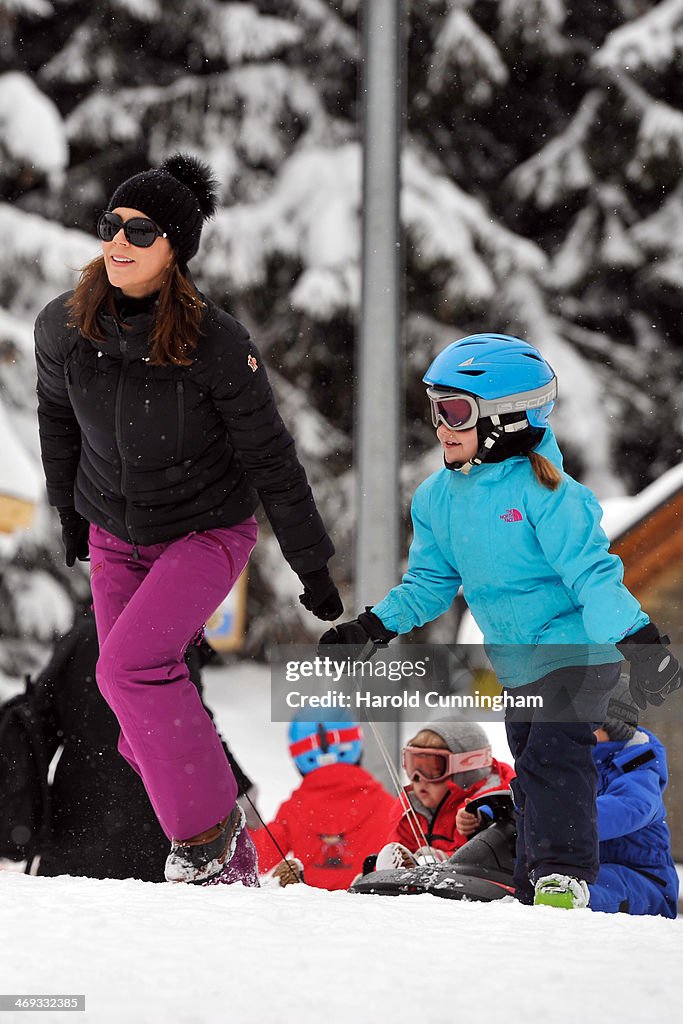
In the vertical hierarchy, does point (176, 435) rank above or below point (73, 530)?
above

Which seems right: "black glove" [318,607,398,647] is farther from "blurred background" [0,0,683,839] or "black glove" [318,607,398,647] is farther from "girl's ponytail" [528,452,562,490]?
"blurred background" [0,0,683,839]

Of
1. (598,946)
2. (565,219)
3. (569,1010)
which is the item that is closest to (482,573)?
(598,946)

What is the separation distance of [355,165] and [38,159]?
309 centimetres

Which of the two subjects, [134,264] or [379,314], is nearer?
[134,264]

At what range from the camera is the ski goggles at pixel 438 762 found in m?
3.89

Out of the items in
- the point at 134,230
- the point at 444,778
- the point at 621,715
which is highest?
the point at 134,230

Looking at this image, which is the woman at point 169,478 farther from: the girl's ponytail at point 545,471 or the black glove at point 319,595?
the girl's ponytail at point 545,471

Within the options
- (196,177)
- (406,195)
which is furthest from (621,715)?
(406,195)

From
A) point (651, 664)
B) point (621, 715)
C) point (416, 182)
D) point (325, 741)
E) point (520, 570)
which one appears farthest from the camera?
point (416, 182)

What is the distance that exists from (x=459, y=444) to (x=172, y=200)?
903mm

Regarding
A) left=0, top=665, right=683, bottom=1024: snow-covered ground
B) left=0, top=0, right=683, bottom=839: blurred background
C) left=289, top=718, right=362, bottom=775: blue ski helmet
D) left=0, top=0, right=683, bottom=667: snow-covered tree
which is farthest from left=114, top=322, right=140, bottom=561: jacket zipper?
left=0, top=0, right=683, bottom=667: snow-covered tree

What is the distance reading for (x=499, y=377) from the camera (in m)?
2.93

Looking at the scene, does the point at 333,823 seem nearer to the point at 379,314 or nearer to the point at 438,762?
the point at 438,762

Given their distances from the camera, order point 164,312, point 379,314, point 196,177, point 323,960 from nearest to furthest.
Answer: point 323,960, point 164,312, point 196,177, point 379,314
